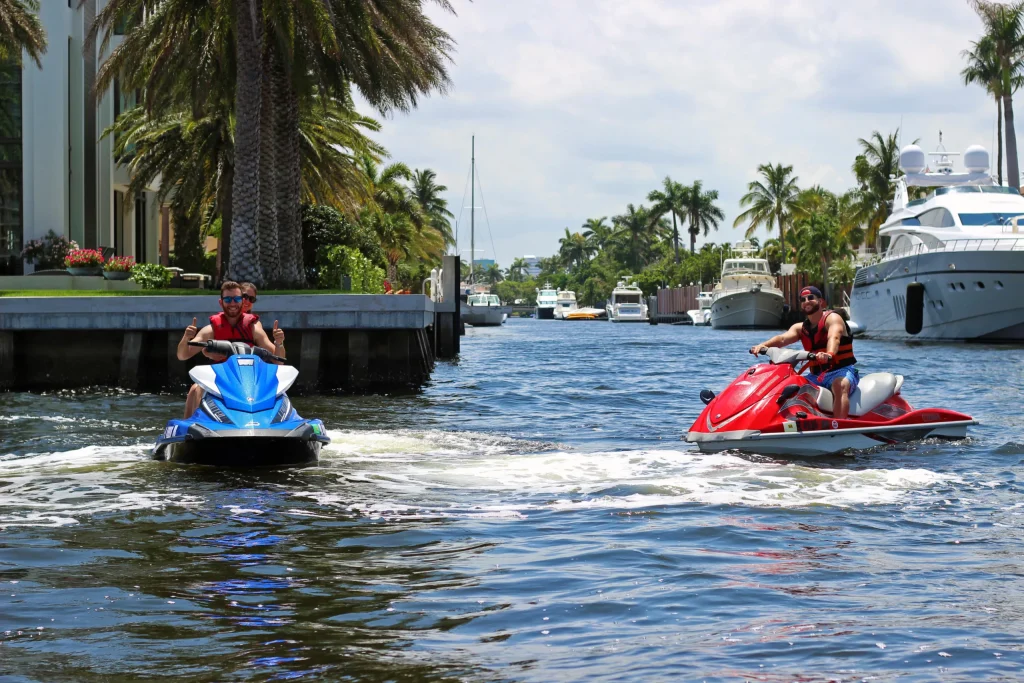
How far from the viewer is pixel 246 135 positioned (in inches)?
A: 918

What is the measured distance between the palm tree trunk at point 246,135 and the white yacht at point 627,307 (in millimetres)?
88890

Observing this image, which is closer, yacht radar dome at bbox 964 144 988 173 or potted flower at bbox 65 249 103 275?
potted flower at bbox 65 249 103 275

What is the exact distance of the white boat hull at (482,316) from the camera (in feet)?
280

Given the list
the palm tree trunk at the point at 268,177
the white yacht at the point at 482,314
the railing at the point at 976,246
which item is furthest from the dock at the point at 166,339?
the white yacht at the point at 482,314

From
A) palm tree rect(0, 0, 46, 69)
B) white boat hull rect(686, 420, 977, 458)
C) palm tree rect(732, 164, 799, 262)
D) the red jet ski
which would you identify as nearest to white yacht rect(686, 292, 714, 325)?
palm tree rect(732, 164, 799, 262)

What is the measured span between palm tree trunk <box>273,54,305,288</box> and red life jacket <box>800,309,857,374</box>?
16.4m

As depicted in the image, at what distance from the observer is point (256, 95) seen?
76.6 ft

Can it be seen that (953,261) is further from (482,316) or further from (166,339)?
(482,316)

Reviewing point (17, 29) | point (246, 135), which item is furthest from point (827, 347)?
point (17, 29)

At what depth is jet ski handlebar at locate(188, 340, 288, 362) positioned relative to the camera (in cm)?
967

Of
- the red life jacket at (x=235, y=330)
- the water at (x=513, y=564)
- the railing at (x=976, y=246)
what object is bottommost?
the water at (x=513, y=564)

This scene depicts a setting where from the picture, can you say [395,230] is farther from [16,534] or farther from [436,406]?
[16,534]

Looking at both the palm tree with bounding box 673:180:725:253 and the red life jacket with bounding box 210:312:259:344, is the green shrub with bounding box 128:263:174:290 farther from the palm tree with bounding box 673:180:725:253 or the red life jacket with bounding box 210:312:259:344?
the palm tree with bounding box 673:180:725:253

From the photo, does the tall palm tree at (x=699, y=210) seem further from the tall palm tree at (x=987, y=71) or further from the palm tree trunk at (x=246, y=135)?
the palm tree trunk at (x=246, y=135)
